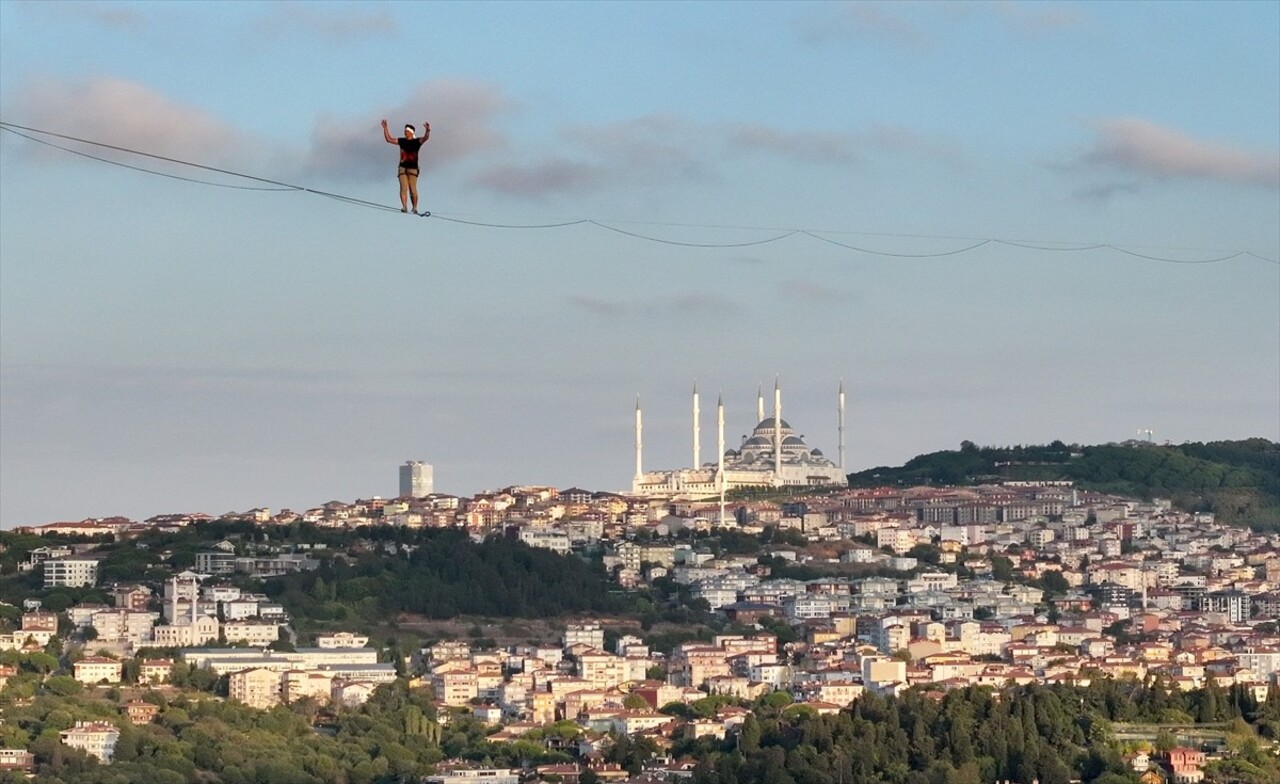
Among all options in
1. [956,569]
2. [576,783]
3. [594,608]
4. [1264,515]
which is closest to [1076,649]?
[594,608]

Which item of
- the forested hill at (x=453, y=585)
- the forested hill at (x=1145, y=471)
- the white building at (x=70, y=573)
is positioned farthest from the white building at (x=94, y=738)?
the forested hill at (x=1145, y=471)

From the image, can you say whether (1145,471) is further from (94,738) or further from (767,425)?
(94,738)

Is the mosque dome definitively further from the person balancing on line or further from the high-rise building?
the person balancing on line

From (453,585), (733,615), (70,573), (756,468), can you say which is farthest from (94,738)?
(756,468)

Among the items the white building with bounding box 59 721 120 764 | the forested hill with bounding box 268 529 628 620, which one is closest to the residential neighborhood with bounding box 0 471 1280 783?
the white building with bounding box 59 721 120 764

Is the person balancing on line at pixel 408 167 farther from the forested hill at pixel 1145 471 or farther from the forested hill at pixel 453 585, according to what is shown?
the forested hill at pixel 1145 471
